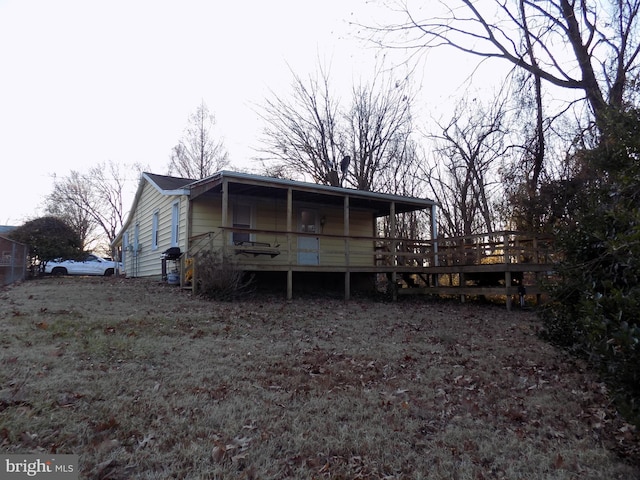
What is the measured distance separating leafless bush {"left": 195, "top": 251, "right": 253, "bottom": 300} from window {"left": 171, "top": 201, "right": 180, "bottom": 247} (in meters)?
3.65

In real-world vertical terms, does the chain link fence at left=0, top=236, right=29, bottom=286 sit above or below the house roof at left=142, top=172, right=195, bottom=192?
below

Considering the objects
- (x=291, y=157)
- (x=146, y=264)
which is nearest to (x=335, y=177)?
(x=291, y=157)

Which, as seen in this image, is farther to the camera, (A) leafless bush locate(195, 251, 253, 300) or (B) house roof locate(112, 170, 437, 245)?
(B) house roof locate(112, 170, 437, 245)

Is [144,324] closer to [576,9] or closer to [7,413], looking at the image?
[7,413]

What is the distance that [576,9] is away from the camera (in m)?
8.87

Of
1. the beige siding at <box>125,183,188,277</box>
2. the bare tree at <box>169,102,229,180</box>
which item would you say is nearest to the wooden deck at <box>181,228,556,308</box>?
the beige siding at <box>125,183,188,277</box>

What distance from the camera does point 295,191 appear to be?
1299 cm

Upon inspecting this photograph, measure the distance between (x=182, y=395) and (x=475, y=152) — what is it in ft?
62.3

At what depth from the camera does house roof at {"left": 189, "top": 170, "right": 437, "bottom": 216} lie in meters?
11.1

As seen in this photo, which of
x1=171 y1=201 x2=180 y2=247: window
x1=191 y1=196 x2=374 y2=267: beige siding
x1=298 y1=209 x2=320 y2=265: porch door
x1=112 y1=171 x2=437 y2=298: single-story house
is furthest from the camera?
x1=298 y1=209 x2=320 y2=265: porch door

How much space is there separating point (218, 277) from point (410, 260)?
8915mm

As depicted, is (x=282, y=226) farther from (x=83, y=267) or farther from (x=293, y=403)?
(x=83, y=267)

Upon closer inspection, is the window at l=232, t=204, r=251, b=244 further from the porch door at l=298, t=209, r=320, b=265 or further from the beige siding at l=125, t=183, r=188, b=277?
the porch door at l=298, t=209, r=320, b=265

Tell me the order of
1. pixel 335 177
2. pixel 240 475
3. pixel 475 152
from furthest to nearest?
1. pixel 335 177
2. pixel 475 152
3. pixel 240 475
